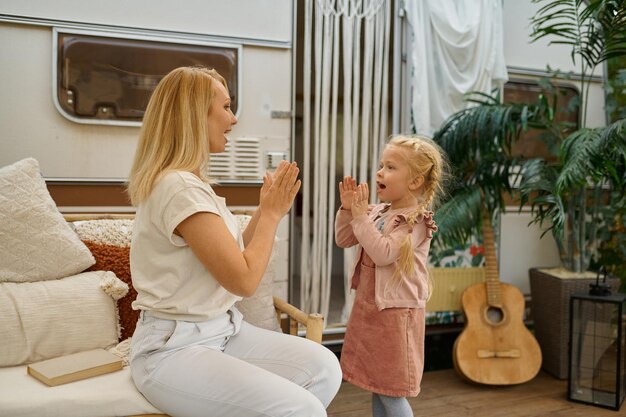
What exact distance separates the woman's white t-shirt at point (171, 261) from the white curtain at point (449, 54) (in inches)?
87.6

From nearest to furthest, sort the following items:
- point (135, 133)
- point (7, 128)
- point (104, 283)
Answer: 1. point (104, 283)
2. point (7, 128)
3. point (135, 133)

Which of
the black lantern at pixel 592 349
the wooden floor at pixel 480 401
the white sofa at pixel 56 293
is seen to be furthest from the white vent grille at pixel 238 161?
the black lantern at pixel 592 349

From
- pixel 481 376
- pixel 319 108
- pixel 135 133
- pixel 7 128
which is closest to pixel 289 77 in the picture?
pixel 319 108

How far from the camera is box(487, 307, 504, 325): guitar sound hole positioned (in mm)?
3699

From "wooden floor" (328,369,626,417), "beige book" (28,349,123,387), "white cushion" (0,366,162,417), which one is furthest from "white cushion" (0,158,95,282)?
"wooden floor" (328,369,626,417)

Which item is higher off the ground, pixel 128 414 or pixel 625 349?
pixel 128 414

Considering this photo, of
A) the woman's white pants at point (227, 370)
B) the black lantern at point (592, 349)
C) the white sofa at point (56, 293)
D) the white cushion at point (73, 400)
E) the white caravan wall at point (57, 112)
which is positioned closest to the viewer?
the woman's white pants at point (227, 370)

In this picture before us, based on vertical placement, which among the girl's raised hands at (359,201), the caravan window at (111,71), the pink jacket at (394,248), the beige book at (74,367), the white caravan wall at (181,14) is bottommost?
the beige book at (74,367)

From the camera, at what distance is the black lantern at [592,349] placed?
3.30m

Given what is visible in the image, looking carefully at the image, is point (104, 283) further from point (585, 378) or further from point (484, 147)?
point (585, 378)

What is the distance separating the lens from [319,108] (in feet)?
11.9

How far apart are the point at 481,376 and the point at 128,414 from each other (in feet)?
7.57

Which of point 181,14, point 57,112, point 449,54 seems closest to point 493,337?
point 449,54

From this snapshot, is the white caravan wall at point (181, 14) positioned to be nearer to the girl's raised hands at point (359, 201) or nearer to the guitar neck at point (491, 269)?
the girl's raised hands at point (359, 201)
